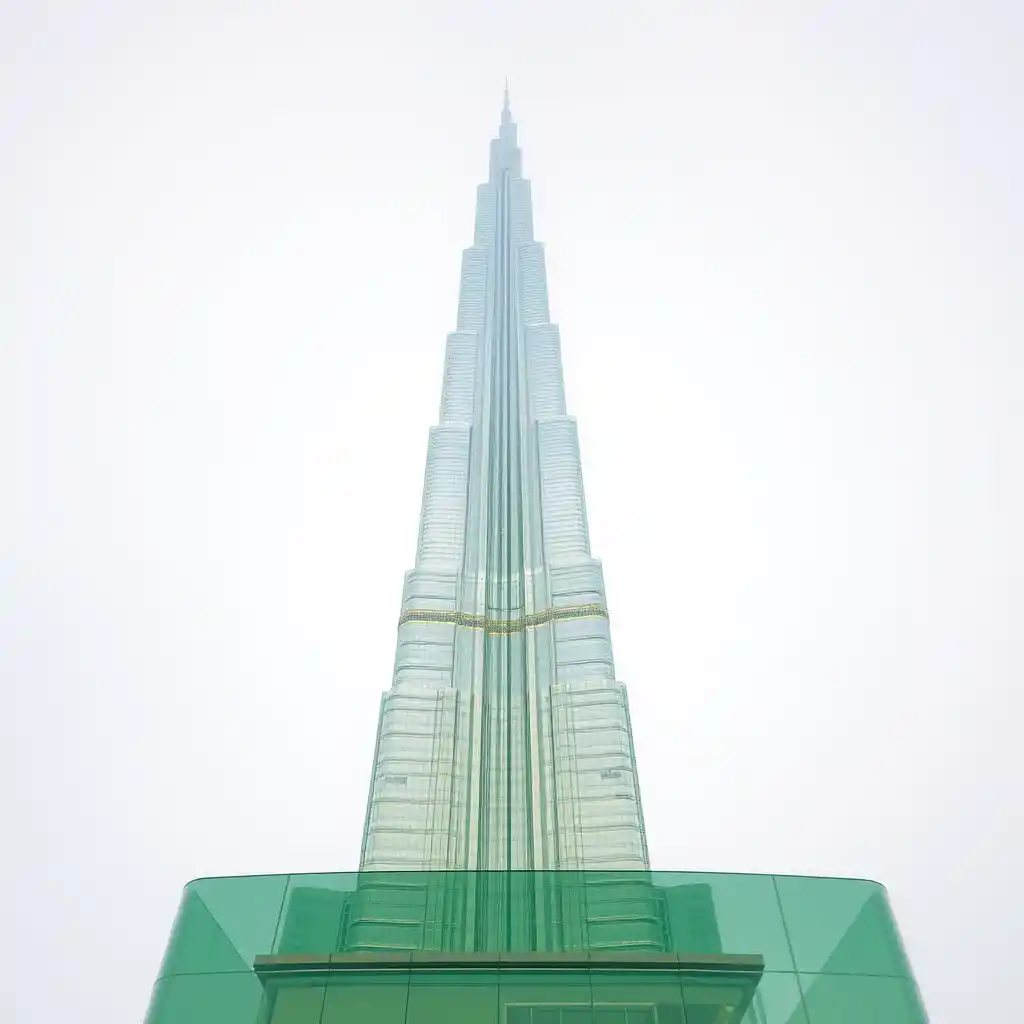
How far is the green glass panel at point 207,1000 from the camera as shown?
11.5 metres

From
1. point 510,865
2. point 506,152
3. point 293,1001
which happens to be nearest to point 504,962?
point 293,1001

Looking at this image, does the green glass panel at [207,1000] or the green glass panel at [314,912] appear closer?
the green glass panel at [207,1000]

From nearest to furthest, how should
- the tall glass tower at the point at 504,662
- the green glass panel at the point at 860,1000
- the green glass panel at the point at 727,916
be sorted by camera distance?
the green glass panel at the point at 860,1000, the green glass panel at the point at 727,916, the tall glass tower at the point at 504,662

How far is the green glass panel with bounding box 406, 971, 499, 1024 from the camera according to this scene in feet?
37.3

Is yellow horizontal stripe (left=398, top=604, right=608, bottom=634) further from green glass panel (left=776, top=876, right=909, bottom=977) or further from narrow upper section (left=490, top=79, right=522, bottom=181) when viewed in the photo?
narrow upper section (left=490, top=79, right=522, bottom=181)

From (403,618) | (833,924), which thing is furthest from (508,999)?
(403,618)

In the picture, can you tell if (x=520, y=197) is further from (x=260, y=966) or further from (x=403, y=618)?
(x=260, y=966)

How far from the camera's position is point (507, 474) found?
27.6 m

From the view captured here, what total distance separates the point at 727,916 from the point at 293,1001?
5276 mm

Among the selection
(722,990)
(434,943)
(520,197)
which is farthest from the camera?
(520,197)

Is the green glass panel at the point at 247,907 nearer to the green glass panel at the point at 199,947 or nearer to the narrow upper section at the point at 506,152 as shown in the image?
the green glass panel at the point at 199,947

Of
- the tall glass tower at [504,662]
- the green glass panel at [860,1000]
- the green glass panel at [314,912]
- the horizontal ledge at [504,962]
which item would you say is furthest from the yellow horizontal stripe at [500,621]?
the green glass panel at [860,1000]

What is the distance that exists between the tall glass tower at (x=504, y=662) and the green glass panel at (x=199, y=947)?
5.54m

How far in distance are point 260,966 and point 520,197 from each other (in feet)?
114
